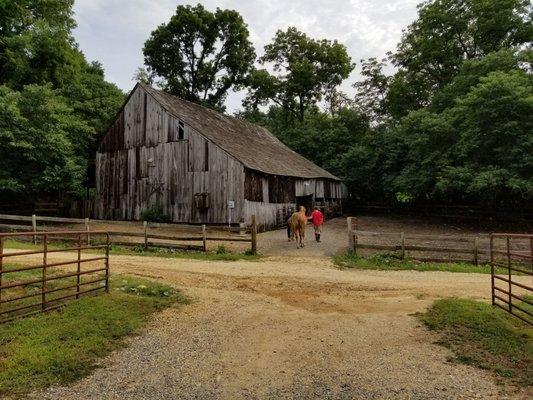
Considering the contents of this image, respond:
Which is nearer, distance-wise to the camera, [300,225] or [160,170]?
[300,225]

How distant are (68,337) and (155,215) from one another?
59.8 ft

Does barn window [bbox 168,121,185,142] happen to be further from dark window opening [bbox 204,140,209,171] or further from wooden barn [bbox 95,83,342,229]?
dark window opening [bbox 204,140,209,171]

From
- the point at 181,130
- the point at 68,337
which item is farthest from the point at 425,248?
the point at 181,130

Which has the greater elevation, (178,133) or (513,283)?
(178,133)

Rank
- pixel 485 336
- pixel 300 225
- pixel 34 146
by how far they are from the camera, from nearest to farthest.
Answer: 1. pixel 485 336
2. pixel 300 225
3. pixel 34 146

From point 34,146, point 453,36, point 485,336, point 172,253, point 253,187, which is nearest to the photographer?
point 485,336

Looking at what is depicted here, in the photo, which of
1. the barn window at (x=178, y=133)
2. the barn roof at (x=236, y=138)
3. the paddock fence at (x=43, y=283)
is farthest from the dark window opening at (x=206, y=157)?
the paddock fence at (x=43, y=283)

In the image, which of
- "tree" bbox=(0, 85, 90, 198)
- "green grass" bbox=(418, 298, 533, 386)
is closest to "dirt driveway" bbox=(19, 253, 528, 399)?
"green grass" bbox=(418, 298, 533, 386)

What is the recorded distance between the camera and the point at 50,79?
2795 centimetres

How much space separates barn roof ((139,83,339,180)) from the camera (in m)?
23.5

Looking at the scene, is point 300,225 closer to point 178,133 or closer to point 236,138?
point 178,133

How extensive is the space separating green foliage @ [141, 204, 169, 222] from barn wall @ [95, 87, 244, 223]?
0.25 m

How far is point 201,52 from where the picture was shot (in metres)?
48.8

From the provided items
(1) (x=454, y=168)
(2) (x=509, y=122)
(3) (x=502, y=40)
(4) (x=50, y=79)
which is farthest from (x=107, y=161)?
(3) (x=502, y=40)
